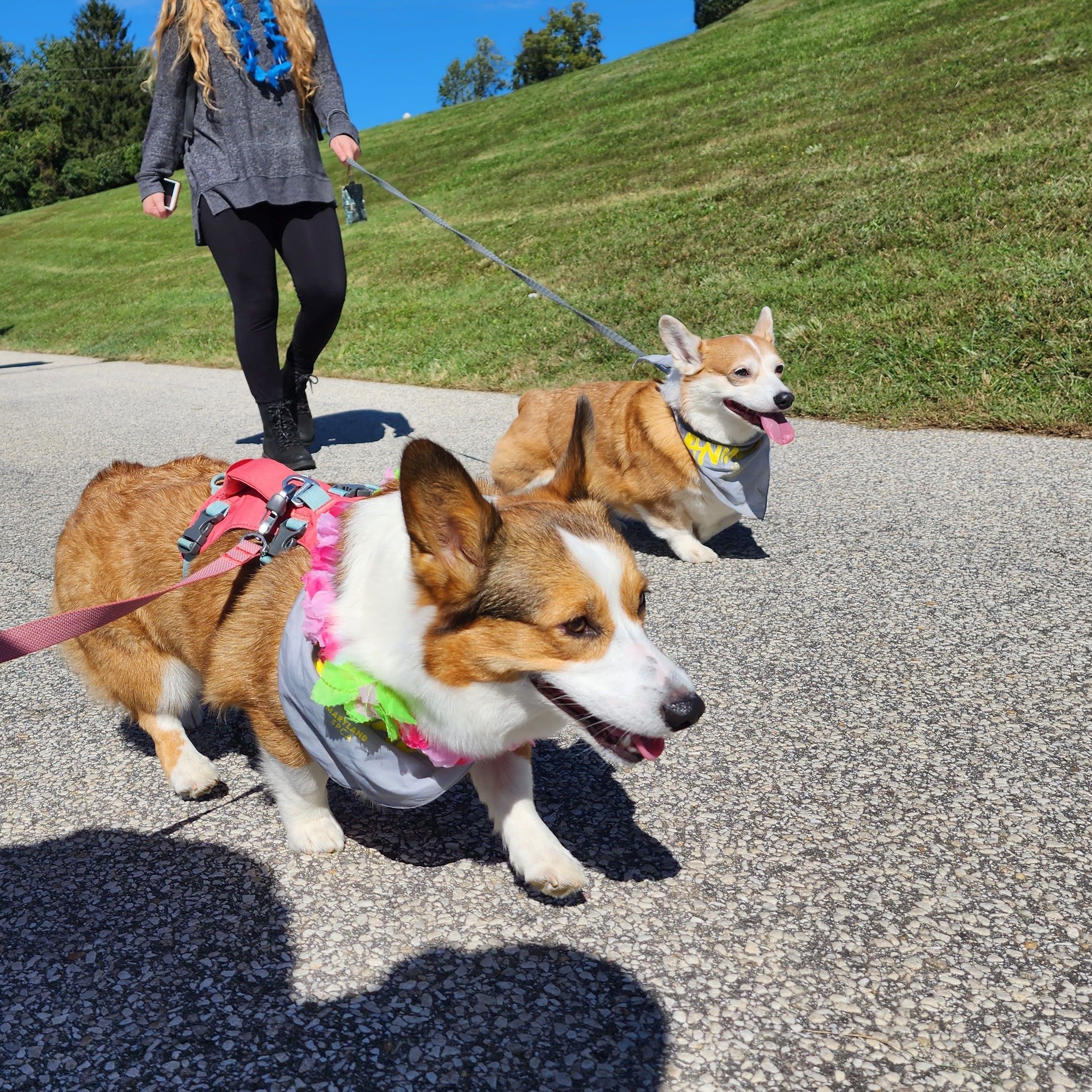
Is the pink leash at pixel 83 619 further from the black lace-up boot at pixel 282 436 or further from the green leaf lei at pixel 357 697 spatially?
the black lace-up boot at pixel 282 436

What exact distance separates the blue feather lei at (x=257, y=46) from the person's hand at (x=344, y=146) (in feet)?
1.48

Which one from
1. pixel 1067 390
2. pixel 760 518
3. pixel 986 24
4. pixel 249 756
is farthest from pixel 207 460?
pixel 986 24

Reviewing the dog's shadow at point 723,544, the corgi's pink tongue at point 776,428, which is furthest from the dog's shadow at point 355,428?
the corgi's pink tongue at point 776,428

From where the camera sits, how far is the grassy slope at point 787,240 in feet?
22.4

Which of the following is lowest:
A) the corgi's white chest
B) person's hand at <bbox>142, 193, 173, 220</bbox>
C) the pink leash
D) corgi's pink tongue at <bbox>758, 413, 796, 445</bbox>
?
the corgi's white chest

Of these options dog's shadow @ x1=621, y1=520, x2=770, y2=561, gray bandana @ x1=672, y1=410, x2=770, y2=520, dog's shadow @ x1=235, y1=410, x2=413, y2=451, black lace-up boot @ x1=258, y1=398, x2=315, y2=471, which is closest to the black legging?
black lace-up boot @ x1=258, y1=398, x2=315, y2=471

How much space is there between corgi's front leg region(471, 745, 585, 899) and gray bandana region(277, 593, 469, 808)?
0.12 meters

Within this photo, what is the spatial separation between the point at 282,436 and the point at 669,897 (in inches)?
180

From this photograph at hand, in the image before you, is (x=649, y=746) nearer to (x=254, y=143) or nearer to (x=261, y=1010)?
(x=261, y=1010)

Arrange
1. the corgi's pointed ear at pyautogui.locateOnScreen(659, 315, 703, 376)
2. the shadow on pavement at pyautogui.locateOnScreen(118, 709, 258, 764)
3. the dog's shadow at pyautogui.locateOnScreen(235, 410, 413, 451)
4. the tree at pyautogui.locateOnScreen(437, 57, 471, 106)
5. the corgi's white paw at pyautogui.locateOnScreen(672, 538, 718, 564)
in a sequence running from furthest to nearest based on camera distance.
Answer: the tree at pyautogui.locateOnScreen(437, 57, 471, 106) → the dog's shadow at pyautogui.locateOnScreen(235, 410, 413, 451) → the corgi's pointed ear at pyautogui.locateOnScreen(659, 315, 703, 376) → the corgi's white paw at pyautogui.locateOnScreen(672, 538, 718, 564) → the shadow on pavement at pyautogui.locateOnScreen(118, 709, 258, 764)

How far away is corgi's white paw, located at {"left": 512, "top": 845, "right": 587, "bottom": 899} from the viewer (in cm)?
208

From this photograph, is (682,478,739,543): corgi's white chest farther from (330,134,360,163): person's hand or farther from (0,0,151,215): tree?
(0,0,151,215): tree

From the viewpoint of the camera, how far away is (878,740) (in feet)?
9.08

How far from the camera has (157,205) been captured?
543 centimetres
